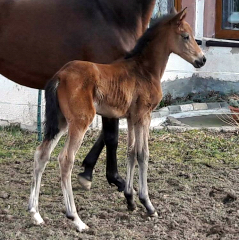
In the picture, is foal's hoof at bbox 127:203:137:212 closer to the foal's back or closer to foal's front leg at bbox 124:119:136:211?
foal's front leg at bbox 124:119:136:211

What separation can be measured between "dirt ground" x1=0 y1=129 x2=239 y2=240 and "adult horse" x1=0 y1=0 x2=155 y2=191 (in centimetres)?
43

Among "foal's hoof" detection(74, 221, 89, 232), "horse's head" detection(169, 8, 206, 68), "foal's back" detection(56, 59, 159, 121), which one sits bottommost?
"foal's hoof" detection(74, 221, 89, 232)

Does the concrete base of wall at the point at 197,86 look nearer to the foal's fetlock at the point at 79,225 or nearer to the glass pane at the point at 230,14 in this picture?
the glass pane at the point at 230,14

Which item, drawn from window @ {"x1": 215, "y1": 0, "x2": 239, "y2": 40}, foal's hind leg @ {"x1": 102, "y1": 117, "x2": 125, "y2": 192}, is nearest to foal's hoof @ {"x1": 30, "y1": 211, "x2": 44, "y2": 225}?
foal's hind leg @ {"x1": 102, "y1": 117, "x2": 125, "y2": 192}

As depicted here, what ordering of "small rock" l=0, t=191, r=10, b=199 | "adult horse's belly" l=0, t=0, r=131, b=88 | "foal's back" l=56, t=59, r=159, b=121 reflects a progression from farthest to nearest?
"adult horse's belly" l=0, t=0, r=131, b=88 → "small rock" l=0, t=191, r=10, b=199 → "foal's back" l=56, t=59, r=159, b=121

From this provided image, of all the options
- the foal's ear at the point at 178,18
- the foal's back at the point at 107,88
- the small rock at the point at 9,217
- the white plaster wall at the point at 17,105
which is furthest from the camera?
the white plaster wall at the point at 17,105

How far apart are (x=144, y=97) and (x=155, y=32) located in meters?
0.53

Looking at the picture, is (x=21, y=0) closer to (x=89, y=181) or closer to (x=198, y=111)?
(x=89, y=181)

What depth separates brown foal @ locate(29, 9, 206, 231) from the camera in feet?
12.5

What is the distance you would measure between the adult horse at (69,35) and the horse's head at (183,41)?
0.63 metres

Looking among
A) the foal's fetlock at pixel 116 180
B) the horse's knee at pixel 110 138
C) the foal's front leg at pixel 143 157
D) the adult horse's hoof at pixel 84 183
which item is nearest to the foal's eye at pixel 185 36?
the foal's front leg at pixel 143 157

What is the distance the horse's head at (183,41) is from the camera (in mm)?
4262

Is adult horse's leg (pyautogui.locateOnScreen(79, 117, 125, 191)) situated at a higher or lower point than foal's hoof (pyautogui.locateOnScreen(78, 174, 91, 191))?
higher

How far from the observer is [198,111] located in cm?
888
